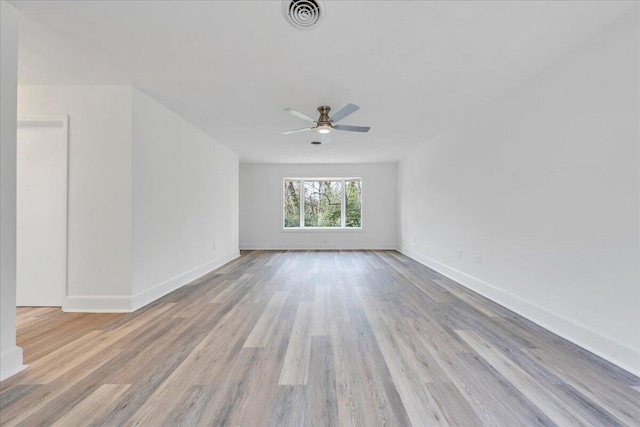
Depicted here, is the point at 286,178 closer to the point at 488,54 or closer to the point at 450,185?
the point at 450,185

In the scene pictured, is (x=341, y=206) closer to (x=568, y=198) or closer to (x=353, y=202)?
(x=353, y=202)

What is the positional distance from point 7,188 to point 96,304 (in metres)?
1.49

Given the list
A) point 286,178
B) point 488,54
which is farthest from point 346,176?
point 488,54

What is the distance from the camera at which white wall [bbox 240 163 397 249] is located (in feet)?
24.1

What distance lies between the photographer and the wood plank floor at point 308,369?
1348 millimetres

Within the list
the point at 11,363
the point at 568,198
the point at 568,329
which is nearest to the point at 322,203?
the point at 568,198

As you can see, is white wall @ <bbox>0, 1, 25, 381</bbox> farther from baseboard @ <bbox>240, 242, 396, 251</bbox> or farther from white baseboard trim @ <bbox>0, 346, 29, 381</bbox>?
baseboard @ <bbox>240, 242, 396, 251</bbox>

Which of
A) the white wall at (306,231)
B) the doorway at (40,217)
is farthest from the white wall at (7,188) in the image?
the white wall at (306,231)

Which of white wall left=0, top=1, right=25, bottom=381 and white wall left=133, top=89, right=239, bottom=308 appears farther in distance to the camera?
white wall left=133, top=89, right=239, bottom=308

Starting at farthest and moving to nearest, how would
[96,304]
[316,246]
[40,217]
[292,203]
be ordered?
1. [292,203]
2. [316,246]
3. [40,217]
4. [96,304]

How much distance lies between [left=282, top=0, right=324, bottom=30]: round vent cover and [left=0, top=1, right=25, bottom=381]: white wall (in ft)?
5.55

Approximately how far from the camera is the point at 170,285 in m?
3.46

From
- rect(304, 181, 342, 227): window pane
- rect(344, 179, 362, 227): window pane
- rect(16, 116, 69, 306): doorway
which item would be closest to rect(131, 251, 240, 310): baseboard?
rect(16, 116, 69, 306): doorway

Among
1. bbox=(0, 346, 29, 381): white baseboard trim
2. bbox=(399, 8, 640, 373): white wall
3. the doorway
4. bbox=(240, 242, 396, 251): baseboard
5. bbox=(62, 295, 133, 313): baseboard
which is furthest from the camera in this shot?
bbox=(240, 242, 396, 251): baseboard
